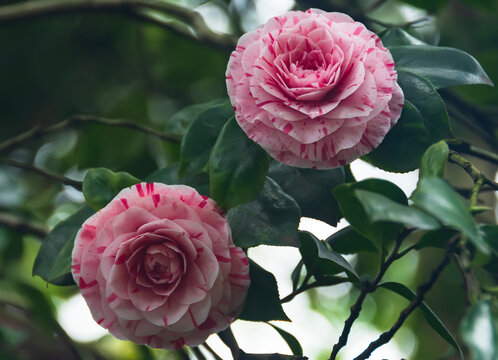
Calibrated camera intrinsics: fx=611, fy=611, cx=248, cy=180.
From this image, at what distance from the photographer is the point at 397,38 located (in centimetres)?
72

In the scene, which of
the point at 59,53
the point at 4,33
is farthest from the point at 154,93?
the point at 4,33

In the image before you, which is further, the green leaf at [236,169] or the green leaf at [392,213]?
the green leaf at [236,169]

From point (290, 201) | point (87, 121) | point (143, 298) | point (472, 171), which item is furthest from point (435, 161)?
point (87, 121)

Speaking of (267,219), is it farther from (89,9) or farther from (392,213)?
(89,9)

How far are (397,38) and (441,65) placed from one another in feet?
0.35

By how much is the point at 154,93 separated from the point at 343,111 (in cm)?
115

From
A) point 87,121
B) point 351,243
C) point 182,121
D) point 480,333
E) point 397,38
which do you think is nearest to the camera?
point 480,333

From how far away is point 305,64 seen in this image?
56 cm

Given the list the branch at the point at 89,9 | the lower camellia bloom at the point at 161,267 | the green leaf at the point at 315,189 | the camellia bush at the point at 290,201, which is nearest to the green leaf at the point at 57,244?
the camellia bush at the point at 290,201

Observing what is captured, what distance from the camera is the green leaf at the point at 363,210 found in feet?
1.55

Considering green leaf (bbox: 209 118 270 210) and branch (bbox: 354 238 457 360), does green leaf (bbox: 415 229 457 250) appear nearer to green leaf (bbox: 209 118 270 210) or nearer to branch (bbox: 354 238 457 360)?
branch (bbox: 354 238 457 360)

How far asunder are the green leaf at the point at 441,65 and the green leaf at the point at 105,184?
299 mm

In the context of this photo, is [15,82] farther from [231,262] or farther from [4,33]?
[231,262]

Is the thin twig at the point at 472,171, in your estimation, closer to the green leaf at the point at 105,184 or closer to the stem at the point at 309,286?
the stem at the point at 309,286
